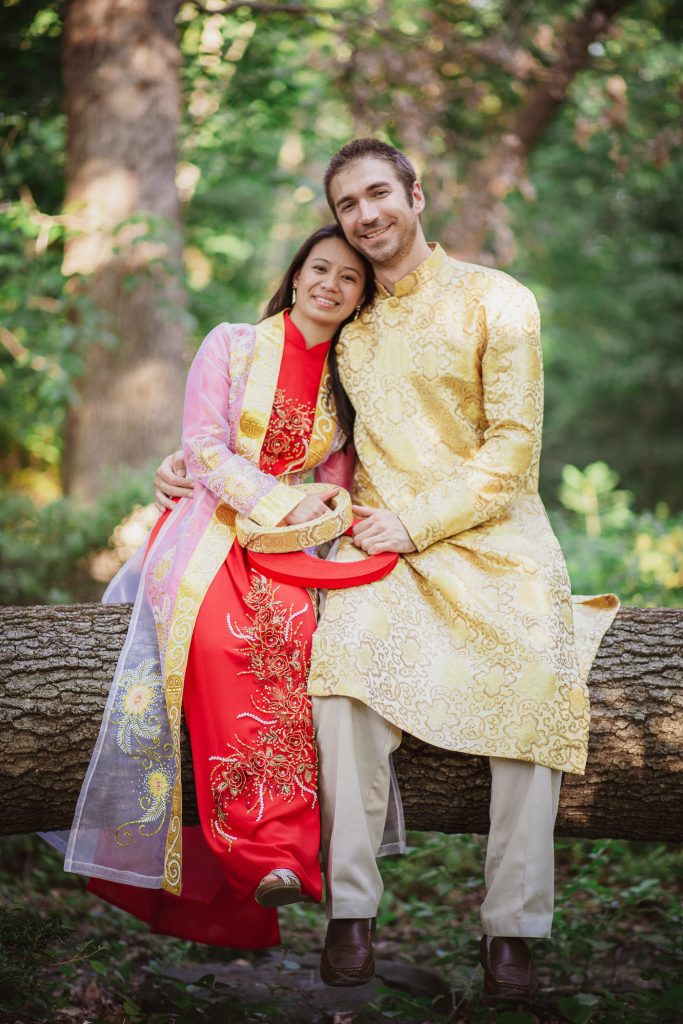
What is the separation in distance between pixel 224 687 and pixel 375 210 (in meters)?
1.54

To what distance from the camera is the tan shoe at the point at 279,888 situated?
219 cm

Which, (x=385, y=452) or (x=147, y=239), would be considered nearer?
(x=385, y=452)

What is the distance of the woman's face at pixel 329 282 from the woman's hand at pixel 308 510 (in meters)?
0.61

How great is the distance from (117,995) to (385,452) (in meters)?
1.81

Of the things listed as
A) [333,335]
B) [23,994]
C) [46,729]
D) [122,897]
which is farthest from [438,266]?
[23,994]

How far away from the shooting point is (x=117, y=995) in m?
2.74

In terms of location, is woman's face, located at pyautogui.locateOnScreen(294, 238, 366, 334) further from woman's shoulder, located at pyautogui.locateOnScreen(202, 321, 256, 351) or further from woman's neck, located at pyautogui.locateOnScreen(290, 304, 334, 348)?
woman's shoulder, located at pyautogui.locateOnScreen(202, 321, 256, 351)

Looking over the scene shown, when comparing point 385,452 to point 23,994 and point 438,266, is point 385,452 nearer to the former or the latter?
point 438,266

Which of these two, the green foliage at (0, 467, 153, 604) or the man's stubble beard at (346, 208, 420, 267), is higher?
the man's stubble beard at (346, 208, 420, 267)

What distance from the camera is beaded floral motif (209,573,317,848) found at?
7.72 feet

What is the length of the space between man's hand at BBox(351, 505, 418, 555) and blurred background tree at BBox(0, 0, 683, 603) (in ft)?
6.91

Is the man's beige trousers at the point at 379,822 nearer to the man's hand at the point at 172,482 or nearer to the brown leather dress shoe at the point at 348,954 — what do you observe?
the brown leather dress shoe at the point at 348,954

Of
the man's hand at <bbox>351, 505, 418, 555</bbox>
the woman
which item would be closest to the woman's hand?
the woman

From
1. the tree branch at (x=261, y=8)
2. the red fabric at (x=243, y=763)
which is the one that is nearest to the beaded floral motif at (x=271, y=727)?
the red fabric at (x=243, y=763)
